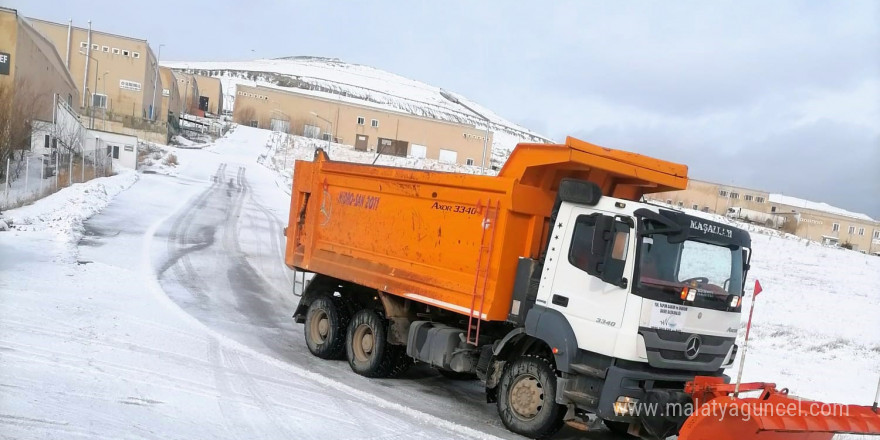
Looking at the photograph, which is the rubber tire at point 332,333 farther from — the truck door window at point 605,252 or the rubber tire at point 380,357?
the truck door window at point 605,252

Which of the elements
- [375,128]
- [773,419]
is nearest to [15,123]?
[773,419]

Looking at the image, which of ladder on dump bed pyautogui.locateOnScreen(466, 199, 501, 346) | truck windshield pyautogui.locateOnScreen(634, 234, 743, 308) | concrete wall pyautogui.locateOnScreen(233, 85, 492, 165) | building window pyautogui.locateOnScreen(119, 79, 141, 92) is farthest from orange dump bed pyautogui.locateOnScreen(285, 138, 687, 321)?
building window pyautogui.locateOnScreen(119, 79, 141, 92)

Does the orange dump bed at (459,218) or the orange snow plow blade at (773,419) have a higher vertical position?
the orange dump bed at (459,218)

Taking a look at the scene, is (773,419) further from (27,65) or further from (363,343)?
(27,65)

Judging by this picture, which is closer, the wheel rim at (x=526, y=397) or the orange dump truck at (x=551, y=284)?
the orange dump truck at (x=551, y=284)

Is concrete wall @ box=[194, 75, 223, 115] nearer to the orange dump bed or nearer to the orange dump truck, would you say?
the orange dump bed

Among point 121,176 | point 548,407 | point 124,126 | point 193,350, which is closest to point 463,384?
point 548,407

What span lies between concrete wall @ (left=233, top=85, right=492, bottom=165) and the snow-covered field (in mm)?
51066

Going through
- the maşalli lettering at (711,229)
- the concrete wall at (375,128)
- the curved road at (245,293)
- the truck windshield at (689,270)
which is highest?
the concrete wall at (375,128)

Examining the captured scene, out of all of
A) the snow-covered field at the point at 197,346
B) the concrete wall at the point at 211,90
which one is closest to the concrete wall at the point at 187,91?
the concrete wall at the point at 211,90

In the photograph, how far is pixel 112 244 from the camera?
16.4 metres

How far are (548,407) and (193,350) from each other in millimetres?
4896

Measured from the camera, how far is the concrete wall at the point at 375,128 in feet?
240

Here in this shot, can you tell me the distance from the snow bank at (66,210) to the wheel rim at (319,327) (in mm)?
8478
